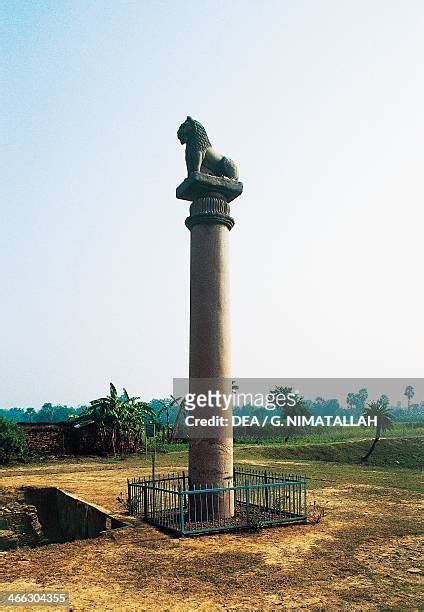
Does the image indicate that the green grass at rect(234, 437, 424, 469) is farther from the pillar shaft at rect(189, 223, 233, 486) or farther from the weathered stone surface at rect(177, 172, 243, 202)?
the weathered stone surface at rect(177, 172, 243, 202)

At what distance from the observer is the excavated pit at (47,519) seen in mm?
13711

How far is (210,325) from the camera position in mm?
12148

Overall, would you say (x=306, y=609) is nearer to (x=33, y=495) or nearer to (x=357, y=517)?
(x=357, y=517)

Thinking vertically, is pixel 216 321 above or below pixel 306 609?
above

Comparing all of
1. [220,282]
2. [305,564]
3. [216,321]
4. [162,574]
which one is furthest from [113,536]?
[220,282]

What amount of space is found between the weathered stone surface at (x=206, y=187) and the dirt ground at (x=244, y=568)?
24.1 ft

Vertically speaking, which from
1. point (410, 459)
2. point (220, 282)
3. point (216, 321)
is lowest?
point (410, 459)

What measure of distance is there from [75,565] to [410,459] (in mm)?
39160

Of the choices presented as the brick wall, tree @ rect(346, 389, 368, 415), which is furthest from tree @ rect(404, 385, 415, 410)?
the brick wall

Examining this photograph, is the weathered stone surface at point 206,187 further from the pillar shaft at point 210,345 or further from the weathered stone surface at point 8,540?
the weathered stone surface at point 8,540

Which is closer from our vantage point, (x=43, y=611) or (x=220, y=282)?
(x=43, y=611)

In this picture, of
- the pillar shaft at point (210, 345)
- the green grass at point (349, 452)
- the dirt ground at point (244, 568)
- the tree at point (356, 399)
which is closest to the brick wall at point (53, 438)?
the green grass at point (349, 452)

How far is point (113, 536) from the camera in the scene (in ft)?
35.1

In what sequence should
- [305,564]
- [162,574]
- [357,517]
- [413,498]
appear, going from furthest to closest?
[413,498] < [357,517] < [305,564] < [162,574]
